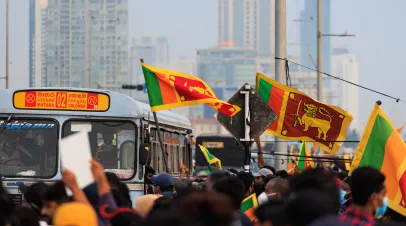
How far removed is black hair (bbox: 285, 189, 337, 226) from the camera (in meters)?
6.16

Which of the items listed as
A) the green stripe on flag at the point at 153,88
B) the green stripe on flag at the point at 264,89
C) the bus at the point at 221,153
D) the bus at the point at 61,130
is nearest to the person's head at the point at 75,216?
the bus at the point at 61,130

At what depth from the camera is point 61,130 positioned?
54.1 ft

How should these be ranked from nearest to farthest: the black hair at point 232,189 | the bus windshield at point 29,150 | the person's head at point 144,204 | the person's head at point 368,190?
the person's head at point 368,190 < the black hair at point 232,189 < the person's head at point 144,204 < the bus windshield at point 29,150

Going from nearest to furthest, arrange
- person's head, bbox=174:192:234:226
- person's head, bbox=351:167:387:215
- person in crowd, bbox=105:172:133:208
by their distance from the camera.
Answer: person's head, bbox=174:192:234:226
person's head, bbox=351:167:387:215
person in crowd, bbox=105:172:133:208

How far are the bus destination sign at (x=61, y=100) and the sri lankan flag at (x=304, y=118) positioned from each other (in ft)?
8.66

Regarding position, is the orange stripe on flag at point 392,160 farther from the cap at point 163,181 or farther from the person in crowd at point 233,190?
the person in crowd at point 233,190

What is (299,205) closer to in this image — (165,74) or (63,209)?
(63,209)

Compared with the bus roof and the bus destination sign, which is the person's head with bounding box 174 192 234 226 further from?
the bus destination sign

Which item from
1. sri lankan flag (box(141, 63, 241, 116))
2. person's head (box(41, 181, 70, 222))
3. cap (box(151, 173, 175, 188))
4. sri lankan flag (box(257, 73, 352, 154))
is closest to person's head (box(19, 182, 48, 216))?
person's head (box(41, 181, 70, 222))

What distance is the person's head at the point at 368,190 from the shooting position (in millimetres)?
7832

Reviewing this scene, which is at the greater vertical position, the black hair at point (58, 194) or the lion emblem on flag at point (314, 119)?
the black hair at point (58, 194)

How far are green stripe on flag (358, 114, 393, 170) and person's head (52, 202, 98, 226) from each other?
5675mm

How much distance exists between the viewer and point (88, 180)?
24.6 ft

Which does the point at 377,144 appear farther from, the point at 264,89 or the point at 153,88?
the point at 264,89
